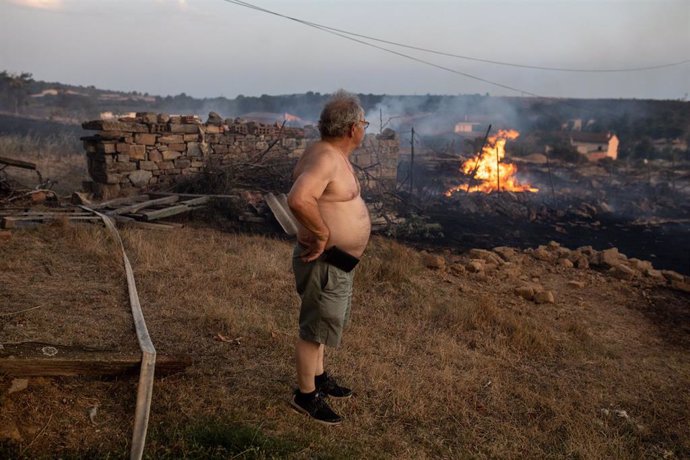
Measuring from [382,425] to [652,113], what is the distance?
49.9 metres

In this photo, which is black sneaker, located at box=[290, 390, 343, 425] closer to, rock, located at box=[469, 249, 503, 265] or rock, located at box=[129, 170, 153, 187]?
rock, located at box=[469, 249, 503, 265]

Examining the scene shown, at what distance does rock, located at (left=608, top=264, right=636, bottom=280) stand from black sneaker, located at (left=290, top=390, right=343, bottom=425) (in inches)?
282

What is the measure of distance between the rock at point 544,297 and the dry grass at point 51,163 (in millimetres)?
10082

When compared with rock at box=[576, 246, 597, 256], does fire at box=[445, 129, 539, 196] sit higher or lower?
higher

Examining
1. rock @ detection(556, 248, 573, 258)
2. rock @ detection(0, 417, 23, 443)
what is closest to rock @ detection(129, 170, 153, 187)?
rock @ detection(556, 248, 573, 258)

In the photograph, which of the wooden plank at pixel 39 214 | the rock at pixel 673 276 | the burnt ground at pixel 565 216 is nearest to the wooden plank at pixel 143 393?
the wooden plank at pixel 39 214

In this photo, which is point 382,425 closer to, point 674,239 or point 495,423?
point 495,423

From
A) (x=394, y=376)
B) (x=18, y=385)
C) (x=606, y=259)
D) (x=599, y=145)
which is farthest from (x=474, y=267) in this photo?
(x=599, y=145)

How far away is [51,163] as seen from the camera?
16.5m

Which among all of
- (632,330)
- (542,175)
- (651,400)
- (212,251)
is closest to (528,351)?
(651,400)

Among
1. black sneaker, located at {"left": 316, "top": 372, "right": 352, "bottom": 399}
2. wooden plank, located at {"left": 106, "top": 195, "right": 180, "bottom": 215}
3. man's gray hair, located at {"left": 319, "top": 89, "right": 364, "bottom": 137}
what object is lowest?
black sneaker, located at {"left": 316, "top": 372, "right": 352, "bottom": 399}

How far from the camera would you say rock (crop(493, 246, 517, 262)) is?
9367 millimetres

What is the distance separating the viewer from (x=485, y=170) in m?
17.6

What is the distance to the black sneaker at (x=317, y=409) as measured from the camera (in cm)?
334
